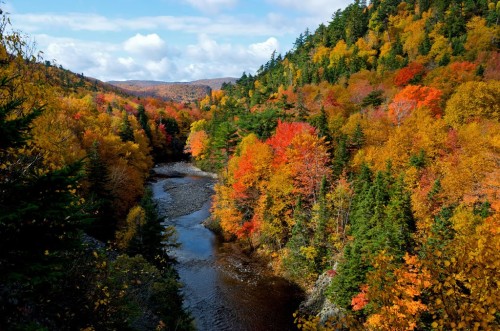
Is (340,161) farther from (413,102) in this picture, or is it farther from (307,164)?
(413,102)

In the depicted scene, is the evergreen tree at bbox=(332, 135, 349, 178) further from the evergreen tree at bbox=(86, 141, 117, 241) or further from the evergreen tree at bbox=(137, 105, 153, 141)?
the evergreen tree at bbox=(137, 105, 153, 141)

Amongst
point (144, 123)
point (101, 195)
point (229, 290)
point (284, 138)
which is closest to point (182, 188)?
point (101, 195)

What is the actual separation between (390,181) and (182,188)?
153 feet

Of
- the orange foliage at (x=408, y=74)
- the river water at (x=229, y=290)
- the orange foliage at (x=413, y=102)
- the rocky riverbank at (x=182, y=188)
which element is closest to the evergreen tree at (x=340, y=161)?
the orange foliage at (x=413, y=102)

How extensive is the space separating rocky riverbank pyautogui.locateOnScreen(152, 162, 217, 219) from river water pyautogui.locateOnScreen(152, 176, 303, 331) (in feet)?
23.4

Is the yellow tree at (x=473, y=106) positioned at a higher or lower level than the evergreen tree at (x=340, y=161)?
higher

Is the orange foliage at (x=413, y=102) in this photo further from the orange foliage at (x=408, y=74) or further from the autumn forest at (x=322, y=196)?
the orange foliage at (x=408, y=74)

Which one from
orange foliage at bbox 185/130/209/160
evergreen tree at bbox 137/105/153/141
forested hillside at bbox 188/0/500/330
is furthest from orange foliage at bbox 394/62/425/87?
evergreen tree at bbox 137/105/153/141

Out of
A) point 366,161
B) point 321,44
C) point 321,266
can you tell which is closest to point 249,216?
point 321,266

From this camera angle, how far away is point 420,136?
37.6 m

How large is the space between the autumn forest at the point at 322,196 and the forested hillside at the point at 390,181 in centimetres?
18

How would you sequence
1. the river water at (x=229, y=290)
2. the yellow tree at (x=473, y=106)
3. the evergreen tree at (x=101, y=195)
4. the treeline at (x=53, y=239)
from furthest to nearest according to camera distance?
1. the yellow tree at (x=473, y=106)
2. the evergreen tree at (x=101, y=195)
3. the river water at (x=229, y=290)
4. the treeline at (x=53, y=239)

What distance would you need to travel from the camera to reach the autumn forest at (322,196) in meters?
8.51

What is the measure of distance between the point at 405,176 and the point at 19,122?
104 feet
